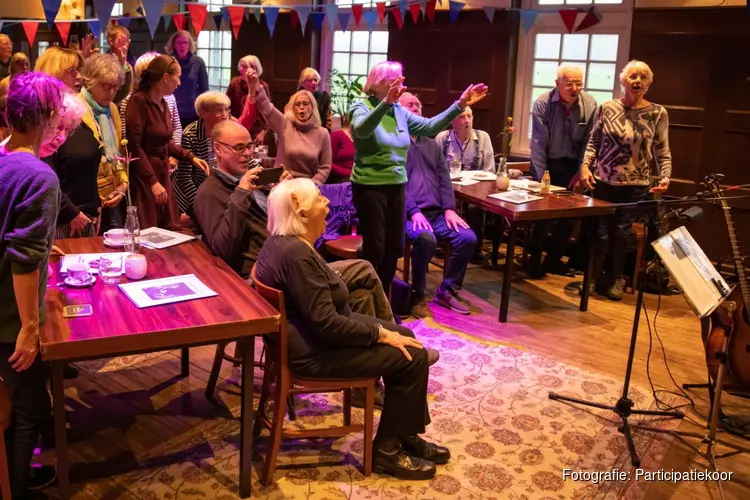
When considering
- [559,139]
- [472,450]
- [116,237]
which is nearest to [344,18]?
[559,139]

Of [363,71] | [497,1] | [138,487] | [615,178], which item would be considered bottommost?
[138,487]

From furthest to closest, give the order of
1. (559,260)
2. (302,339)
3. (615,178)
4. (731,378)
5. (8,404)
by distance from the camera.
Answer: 1. (559,260)
2. (615,178)
3. (731,378)
4. (302,339)
5. (8,404)

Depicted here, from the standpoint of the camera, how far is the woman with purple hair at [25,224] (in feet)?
6.87

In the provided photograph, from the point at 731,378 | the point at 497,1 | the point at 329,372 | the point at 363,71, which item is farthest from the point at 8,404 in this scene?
the point at 363,71

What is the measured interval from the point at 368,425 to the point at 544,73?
469 centimetres

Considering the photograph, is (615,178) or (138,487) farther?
(615,178)

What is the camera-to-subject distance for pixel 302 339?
2668 millimetres

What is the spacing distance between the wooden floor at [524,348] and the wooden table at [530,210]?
22 centimetres

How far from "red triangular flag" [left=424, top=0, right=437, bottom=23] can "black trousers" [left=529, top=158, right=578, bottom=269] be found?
210cm

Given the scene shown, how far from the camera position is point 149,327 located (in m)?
2.27

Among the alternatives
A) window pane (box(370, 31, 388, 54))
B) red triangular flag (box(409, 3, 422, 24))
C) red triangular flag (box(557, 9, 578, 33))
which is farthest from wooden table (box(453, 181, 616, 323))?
window pane (box(370, 31, 388, 54))

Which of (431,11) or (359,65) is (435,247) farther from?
(359,65)

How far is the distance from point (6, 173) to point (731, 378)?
9.85ft

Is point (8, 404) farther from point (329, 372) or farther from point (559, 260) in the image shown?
point (559, 260)
